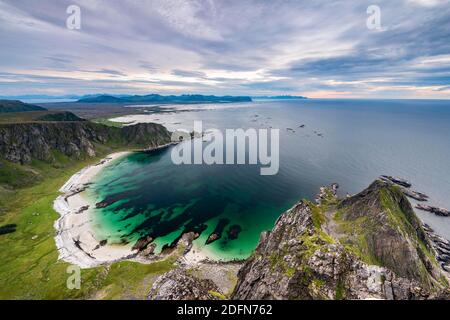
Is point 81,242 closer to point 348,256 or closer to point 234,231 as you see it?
point 234,231

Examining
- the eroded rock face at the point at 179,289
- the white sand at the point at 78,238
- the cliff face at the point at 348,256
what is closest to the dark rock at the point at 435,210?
the cliff face at the point at 348,256

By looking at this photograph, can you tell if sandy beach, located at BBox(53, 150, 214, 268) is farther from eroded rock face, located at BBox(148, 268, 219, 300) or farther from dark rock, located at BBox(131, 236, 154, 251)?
eroded rock face, located at BBox(148, 268, 219, 300)

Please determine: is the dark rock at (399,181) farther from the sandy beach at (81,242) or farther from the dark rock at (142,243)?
the dark rock at (142,243)

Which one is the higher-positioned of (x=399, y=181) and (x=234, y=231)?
(x=399, y=181)

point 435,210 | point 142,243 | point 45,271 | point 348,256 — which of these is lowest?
point 45,271

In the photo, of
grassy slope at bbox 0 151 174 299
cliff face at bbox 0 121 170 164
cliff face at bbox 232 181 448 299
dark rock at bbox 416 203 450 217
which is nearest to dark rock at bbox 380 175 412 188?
dark rock at bbox 416 203 450 217

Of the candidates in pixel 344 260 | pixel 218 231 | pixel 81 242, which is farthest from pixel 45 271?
pixel 344 260

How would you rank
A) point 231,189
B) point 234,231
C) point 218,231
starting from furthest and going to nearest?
1. point 231,189
2. point 234,231
3. point 218,231
